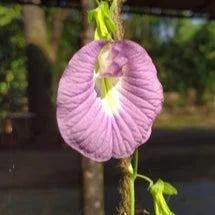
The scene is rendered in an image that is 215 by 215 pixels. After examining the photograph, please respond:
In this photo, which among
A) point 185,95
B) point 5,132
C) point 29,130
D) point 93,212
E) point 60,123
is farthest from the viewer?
point 185,95

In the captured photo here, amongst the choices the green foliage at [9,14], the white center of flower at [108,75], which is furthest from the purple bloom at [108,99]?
the green foliage at [9,14]

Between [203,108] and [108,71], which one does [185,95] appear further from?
[108,71]

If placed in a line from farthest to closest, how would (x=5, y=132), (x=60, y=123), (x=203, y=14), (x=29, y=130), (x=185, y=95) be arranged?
(x=185, y=95) → (x=29, y=130) → (x=203, y=14) → (x=5, y=132) → (x=60, y=123)

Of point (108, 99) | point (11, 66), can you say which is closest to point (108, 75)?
point (108, 99)

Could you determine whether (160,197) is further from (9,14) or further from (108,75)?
(9,14)

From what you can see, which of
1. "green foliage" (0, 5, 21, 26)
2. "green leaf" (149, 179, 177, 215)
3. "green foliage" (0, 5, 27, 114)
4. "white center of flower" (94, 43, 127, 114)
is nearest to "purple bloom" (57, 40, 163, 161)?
"white center of flower" (94, 43, 127, 114)

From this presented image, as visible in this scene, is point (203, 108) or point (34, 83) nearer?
point (34, 83)

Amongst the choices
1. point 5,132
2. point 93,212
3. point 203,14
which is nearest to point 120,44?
point 93,212
